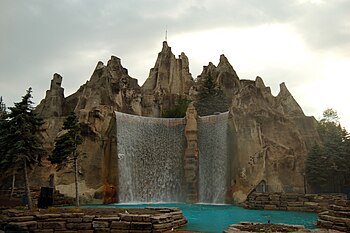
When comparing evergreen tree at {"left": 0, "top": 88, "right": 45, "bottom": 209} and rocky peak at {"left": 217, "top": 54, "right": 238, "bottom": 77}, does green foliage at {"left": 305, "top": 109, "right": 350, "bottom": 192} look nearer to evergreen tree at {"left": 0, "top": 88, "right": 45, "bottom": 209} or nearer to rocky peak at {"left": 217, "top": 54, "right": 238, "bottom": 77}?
rocky peak at {"left": 217, "top": 54, "right": 238, "bottom": 77}

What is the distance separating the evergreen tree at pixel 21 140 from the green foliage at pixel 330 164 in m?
Answer: 29.8

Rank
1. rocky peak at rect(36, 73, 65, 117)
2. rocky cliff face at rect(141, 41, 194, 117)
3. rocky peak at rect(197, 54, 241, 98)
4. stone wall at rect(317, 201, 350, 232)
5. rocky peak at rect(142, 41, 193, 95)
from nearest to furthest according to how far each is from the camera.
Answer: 1. stone wall at rect(317, 201, 350, 232)
2. rocky peak at rect(36, 73, 65, 117)
3. rocky cliff face at rect(141, 41, 194, 117)
4. rocky peak at rect(197, 54, 241, 98)
5. rocky peak at rect(142, 41, 193, 95)

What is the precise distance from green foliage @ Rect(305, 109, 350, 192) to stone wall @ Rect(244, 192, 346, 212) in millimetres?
11007

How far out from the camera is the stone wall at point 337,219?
15.9m

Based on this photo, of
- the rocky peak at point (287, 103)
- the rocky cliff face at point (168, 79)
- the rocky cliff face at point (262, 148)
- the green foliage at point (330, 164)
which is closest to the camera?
the rocky cliff face at point (262, 148)

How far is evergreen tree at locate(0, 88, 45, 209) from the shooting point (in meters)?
21.9

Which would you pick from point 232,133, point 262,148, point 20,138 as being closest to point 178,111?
point 232,133

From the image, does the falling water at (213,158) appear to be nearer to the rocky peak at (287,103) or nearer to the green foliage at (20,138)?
the rocky peak at (287,103)

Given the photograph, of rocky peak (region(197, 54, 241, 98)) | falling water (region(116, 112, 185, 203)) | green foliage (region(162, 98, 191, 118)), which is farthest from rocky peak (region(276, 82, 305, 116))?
falling water (region(116, 112, 185, 203))

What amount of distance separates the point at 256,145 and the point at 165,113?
19296 millimetres

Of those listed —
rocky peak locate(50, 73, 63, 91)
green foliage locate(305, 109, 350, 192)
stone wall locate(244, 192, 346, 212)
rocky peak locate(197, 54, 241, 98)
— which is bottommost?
stone wall locate(244, 192, 346, 212)

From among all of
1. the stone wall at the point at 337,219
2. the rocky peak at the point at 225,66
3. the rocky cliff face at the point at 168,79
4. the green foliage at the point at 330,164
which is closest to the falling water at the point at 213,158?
the green foliage at the point at 330,164

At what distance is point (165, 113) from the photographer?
55000mm

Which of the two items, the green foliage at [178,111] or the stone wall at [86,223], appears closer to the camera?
the stone wall at [86,223]
